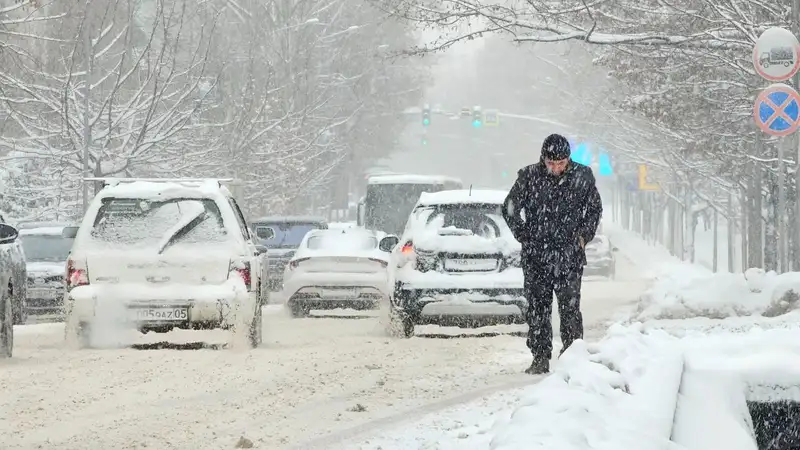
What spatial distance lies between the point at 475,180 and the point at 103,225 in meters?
138

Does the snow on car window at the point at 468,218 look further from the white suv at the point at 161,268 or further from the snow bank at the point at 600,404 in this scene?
the snow bank at the point at 600,404

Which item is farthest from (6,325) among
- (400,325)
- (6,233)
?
(400,325)

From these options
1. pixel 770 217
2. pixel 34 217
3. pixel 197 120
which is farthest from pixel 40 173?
pixel 770 217

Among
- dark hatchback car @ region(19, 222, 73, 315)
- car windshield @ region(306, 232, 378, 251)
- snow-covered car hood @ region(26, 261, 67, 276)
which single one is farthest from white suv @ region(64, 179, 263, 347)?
snow-covered car hood @ region(26, 261, 67, 276)

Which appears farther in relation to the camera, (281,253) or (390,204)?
(390,204)

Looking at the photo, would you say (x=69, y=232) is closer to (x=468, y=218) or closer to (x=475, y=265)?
(x=468, y=218)

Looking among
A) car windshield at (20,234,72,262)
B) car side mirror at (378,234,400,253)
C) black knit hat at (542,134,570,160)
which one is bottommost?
car windshield at (20,234,72,262)

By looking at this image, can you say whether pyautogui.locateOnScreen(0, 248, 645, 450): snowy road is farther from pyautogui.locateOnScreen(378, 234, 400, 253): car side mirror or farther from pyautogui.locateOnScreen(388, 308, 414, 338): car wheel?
pyautogui.locateOnScreen(378, 234, 400, 253): car side mirror

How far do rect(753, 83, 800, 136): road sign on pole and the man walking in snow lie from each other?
8.14 meters

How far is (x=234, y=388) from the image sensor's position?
10.9 meters

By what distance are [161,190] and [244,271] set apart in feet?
3.32

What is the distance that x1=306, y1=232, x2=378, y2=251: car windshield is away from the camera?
859 inches

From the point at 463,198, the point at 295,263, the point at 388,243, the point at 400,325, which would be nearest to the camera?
the point at 400,325

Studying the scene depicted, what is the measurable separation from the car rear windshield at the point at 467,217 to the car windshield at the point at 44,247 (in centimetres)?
1029
